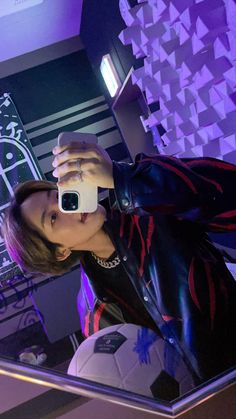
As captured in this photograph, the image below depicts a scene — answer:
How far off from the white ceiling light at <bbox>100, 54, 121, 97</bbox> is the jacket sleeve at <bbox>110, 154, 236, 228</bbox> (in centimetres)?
157

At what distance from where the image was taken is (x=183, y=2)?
1.00m

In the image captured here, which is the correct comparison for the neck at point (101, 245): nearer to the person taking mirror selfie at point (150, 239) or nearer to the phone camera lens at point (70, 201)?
the person taking mirror selfie at point (150, 239)

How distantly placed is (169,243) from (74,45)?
2214mm

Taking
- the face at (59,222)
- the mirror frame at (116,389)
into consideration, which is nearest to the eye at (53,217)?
the face at (59,222)

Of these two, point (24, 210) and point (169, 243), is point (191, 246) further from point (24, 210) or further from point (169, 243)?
point (24, 210)

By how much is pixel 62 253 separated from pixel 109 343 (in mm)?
197

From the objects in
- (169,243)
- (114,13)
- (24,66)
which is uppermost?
(24,66)

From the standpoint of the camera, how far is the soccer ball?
41 cm

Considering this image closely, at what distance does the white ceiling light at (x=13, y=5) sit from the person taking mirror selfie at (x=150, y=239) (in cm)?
154

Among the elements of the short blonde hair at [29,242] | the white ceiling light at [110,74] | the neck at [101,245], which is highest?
the white ceiling light at [110,74]

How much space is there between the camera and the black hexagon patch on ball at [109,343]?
463mm

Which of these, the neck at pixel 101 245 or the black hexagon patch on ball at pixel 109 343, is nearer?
the black hexagon patch on ball at pixel 109 343

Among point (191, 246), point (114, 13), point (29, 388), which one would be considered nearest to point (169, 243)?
point (191, 246)

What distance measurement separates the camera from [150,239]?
59 cm
